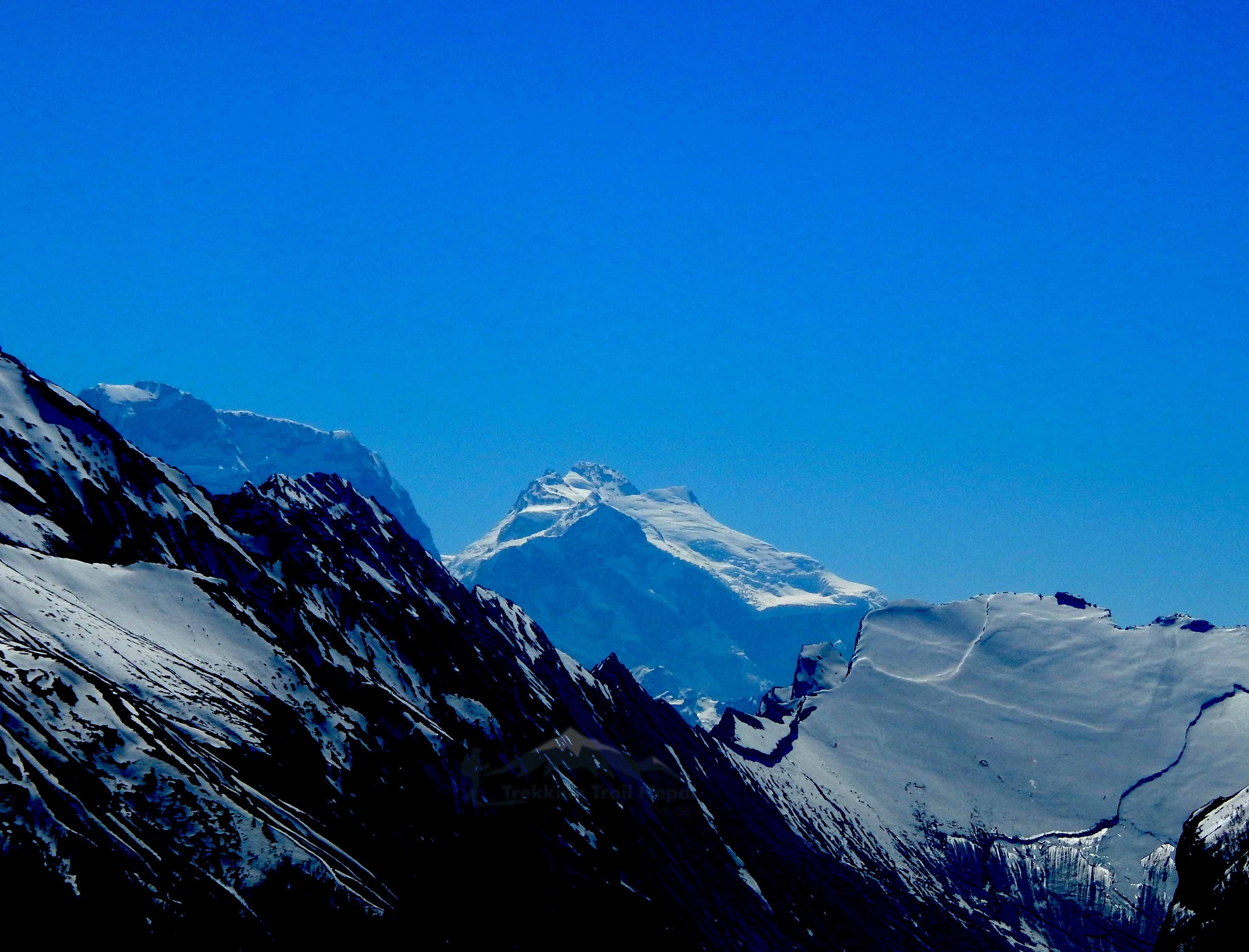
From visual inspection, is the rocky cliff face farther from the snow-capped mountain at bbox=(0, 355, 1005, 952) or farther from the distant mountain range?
the snow-capped mountain at bbox=(0, 355, 1005, 952)

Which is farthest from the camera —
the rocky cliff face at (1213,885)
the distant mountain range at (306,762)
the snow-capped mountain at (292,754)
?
the snow-capped mountain at (292,754)

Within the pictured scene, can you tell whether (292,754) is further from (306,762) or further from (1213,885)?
(1213,885)

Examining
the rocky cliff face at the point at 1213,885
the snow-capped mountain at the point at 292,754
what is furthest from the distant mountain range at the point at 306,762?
the snow-capped mountain at the point at 292,754

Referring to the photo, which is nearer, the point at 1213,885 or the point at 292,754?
the point at 1213,885

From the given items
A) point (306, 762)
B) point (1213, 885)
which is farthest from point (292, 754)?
point (1213, 885)

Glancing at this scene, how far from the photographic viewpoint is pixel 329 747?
97.8 meters

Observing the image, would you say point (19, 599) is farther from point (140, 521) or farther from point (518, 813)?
point (518, 813)

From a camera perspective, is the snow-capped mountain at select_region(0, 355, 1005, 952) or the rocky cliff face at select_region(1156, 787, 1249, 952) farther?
the snow-capped mountain at select_region(0, 355, 1005, 952)

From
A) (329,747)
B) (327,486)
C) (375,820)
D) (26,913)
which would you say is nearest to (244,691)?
(329,747)

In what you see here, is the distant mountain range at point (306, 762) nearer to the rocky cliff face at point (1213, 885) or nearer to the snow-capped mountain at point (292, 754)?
the rocky cliff face at point (1213, 885)

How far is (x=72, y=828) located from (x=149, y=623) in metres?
32.8

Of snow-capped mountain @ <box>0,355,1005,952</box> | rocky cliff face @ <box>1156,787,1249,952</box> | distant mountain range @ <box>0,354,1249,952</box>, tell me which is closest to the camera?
rocky cliff face @ <box>1156,787,1249,952</box>

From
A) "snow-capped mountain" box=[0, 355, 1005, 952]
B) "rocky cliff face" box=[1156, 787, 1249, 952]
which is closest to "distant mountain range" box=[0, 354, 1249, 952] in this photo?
"rocky cliff face" box=[1156, 787, 1249, 952]

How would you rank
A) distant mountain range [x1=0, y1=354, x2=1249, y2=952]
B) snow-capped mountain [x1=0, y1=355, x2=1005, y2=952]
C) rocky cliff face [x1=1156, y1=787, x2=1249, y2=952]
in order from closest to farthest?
rocky cliff face [x1=1156, y1=787, x2=1249, y2=952] < distant mountain range [x1=0, y1=354, x2=1249, y2=952] < snow-capped mountain [x1=0, y1=355, x2=1005, y2=952]
